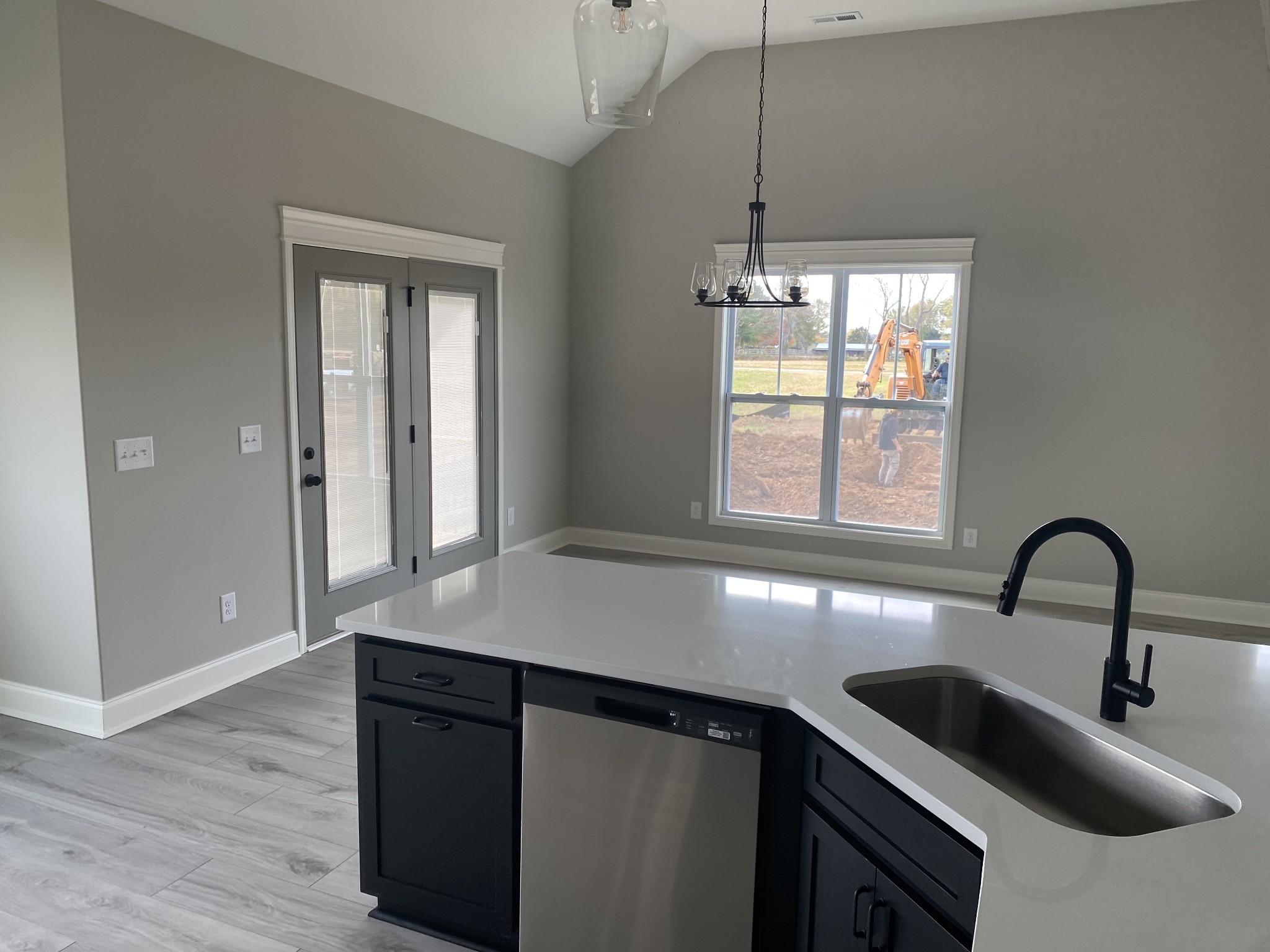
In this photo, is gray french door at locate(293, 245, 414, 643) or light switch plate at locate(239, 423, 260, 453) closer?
light switch plate at locate(239, 423, 260, 453)

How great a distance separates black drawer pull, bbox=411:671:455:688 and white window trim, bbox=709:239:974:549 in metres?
3.85

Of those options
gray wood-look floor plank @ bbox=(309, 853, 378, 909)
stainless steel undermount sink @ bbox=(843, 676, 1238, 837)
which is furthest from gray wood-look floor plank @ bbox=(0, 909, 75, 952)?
stainless steel undermount sink @ bbox=(843, 676, 1238, 837)

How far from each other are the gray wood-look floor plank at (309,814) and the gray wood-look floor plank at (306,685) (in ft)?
2.37

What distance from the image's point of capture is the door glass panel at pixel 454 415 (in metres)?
5.11

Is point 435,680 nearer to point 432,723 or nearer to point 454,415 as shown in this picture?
point 432,723

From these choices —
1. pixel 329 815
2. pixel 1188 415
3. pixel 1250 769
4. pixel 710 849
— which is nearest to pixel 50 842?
pixel 329 815

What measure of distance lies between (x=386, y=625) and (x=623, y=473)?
4417mm

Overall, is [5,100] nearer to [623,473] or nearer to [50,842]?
[50,842]

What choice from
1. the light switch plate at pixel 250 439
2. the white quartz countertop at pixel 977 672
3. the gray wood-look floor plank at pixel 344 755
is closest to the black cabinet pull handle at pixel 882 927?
the white quartz countertop at pixel 977 672

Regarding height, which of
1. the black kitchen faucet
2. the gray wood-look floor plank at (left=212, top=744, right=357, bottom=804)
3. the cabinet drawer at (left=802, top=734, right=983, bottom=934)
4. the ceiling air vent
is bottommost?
the gray wood-look floor plank at (left=212, top=744, right=357, bottom=804)

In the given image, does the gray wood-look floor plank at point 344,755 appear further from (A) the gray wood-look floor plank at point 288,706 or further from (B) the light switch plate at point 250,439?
(B) the light switch plate at point 250,439

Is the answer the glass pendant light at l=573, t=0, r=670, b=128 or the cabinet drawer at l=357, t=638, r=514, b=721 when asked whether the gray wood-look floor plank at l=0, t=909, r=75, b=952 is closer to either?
the cabinet drawer at l=357, t=638, r=514, b=721

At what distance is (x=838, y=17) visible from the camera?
5.13 metres

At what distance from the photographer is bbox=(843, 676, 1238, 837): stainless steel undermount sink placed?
1493mm
